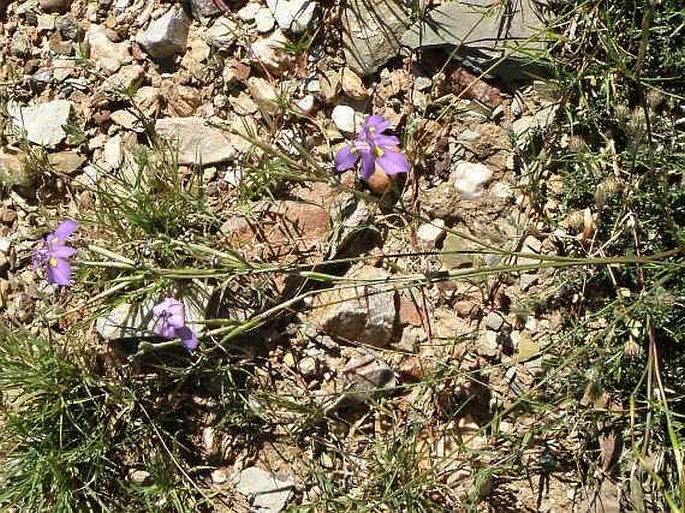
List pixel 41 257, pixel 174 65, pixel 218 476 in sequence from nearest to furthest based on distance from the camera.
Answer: pixel 41 257
pixel 218 476
pixel 174 65

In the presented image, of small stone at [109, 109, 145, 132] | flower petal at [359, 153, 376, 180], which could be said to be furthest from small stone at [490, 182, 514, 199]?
small stone at [109, 109, 145, 132]

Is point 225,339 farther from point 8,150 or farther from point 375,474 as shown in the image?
point 8,150

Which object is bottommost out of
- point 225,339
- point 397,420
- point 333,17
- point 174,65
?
point 397,420

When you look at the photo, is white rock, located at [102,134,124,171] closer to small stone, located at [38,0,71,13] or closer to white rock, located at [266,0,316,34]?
small stone, located at [38,0,71,13]

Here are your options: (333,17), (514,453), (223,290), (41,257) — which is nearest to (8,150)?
(41,257)

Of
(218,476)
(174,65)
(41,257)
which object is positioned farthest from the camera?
(174,65)

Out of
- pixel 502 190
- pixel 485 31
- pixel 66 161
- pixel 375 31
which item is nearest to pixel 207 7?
pixel 375 31

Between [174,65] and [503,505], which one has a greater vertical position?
[174,65]
